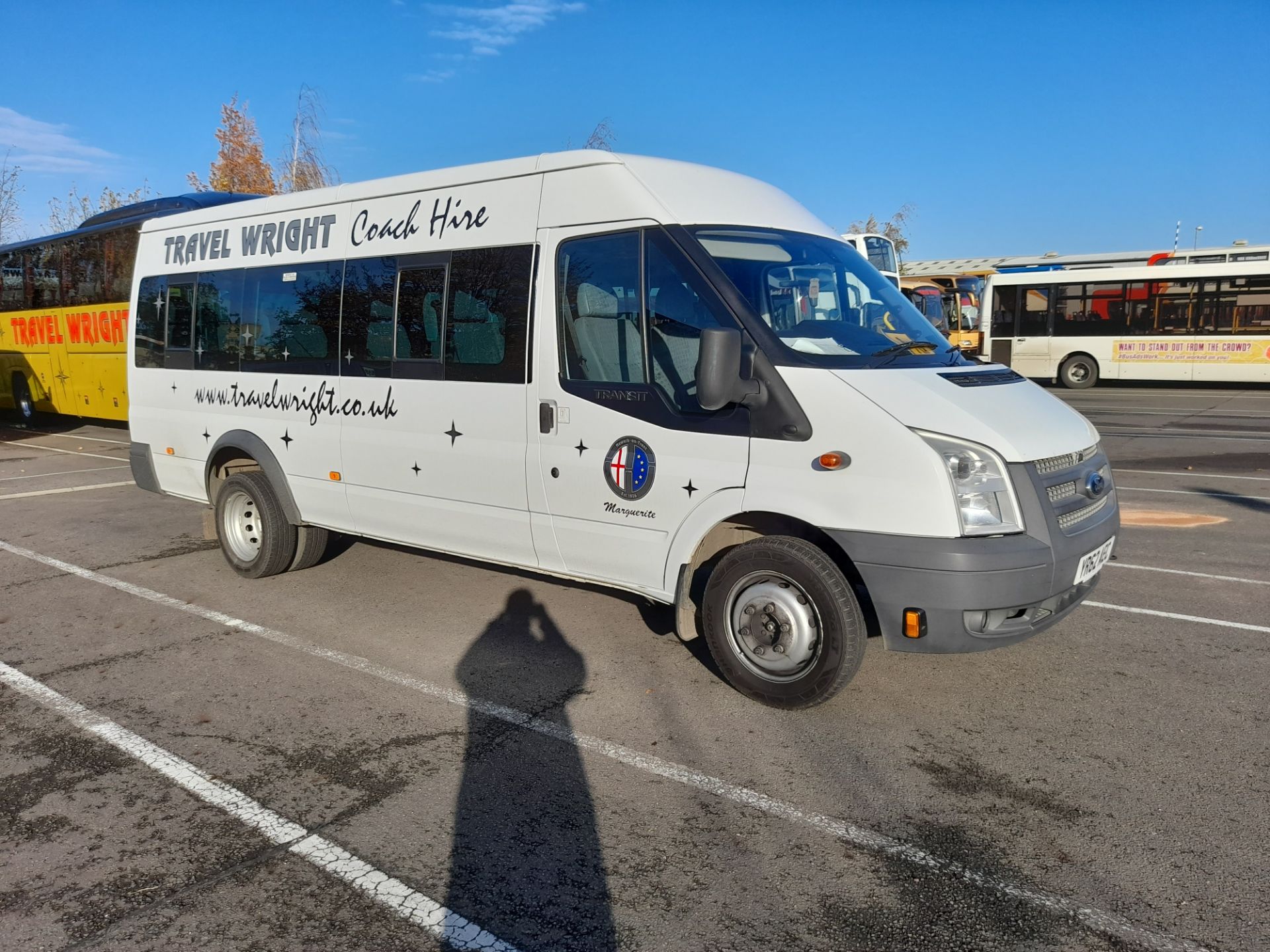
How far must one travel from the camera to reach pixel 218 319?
7.36 meters

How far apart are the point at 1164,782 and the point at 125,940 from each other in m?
3.86

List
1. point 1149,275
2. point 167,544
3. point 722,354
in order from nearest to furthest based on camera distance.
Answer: point 722,354
point 167,544
point 1149,275

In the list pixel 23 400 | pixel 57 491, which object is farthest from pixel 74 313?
pixel 57 491

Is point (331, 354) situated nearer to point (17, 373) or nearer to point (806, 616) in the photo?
point (806, 616)

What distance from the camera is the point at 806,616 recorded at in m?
4.45

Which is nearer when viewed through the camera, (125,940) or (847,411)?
(125,940)

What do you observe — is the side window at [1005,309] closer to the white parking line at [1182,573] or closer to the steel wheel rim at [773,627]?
the white parking line at [1182,573]

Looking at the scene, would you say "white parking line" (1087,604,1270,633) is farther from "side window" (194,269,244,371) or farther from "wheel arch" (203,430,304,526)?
"side window" (194,269,244,371)

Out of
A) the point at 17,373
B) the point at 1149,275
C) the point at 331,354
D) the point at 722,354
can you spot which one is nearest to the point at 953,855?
the point at 722,354

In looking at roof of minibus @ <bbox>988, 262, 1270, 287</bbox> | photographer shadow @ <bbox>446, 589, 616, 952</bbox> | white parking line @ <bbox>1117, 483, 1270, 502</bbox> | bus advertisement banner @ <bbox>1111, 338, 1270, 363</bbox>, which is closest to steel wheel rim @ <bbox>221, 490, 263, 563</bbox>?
photographer shadow @ <bbox>446, 589, 616, 952</bbox>

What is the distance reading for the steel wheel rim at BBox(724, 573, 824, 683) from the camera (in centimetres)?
446

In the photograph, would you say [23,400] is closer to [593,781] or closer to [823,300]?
[823,300]

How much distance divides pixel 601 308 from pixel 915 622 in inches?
87.2

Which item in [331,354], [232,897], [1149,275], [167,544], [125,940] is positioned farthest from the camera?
[1149,275]
